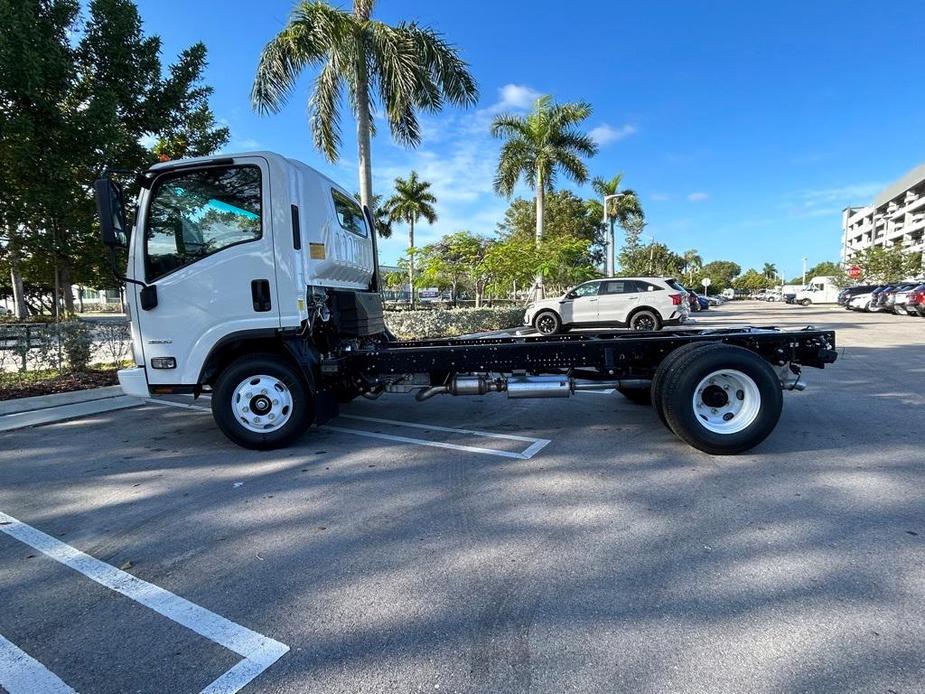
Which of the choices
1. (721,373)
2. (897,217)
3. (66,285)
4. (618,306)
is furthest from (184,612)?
(897,217)

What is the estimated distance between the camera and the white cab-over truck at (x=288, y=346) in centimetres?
474

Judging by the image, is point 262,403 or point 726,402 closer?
point 726,402

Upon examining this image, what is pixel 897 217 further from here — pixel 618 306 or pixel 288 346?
pixel 288 346

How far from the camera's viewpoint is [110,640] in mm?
2375

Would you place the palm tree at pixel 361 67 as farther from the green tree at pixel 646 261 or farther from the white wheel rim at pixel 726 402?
the green tree at pixel 646 261

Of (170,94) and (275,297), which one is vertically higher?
(170,94)

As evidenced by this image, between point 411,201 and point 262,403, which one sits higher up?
point 411,201

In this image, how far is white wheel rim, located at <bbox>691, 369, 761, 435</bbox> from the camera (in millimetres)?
4668

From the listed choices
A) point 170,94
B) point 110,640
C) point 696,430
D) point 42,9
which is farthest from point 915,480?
point 42,9

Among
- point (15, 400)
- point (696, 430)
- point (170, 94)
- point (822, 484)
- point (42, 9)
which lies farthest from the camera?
point (170, 94)

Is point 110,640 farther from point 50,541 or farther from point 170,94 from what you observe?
point 170,94

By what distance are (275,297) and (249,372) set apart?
817 millimetres

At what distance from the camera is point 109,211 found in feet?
14.2

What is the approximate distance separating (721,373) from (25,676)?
16.6 feet
